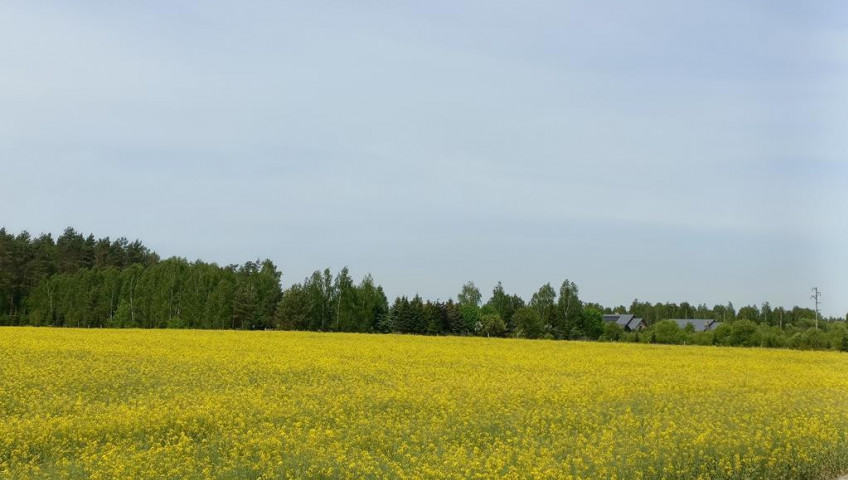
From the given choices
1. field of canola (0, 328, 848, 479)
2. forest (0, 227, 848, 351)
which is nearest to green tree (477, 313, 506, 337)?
forest (0, 227, 848, 351)

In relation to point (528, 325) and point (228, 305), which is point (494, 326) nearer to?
point (528, 325)

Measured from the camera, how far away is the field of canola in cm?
1174

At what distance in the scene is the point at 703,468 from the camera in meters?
11.9

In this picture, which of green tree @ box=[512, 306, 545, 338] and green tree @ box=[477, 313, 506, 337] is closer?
green tree @ box=[512, 306, 545, 338]

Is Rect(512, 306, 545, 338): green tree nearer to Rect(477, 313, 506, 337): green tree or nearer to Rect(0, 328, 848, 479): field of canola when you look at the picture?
Rect(477, 313, 506, 337): green tree

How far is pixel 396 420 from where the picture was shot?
52.1 feet

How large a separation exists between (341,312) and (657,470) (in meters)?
71.6

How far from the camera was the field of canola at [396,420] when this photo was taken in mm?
11742

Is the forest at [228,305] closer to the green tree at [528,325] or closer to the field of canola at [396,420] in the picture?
the green tree at [528,325]

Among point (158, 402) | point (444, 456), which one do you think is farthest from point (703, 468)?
point (158, 402)

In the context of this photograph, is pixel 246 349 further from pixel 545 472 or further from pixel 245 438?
pixel 545 472

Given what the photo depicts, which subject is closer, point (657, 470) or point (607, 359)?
point (657, 470)

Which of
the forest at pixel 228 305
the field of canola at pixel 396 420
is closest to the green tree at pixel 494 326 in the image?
the forest at pixel 228 305

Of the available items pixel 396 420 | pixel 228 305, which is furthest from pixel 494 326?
pixel 396 420
